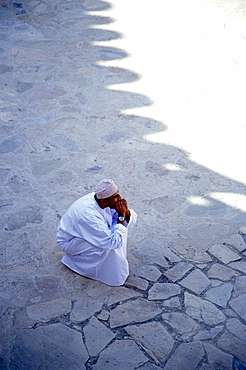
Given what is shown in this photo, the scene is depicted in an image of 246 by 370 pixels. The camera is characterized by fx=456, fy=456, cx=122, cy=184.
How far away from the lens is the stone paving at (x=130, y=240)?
12.3 ft

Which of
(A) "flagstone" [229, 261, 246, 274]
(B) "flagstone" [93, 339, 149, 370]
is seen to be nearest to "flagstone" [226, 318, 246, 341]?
(A) "flagstone" [229, 261, 246, 274]

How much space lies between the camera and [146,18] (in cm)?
1025

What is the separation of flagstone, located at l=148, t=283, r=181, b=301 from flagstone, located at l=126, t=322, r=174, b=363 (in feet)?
1.11

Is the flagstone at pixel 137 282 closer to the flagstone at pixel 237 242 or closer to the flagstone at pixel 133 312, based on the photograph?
the flagstone at pixel 133 312

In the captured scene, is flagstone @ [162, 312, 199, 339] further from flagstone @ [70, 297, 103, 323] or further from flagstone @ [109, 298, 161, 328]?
flagstone @ [70, 297, 103, 323]

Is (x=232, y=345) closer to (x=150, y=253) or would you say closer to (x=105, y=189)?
(x=150, y=253)

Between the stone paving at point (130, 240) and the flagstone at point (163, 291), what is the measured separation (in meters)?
0.01

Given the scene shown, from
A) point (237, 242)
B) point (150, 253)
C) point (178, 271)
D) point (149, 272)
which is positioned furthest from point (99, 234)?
point (237, 242)

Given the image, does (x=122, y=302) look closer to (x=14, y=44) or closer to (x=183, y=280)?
(x=183, y=280)

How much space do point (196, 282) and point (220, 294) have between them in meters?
0.27

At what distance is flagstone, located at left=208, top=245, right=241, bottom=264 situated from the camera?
473cm

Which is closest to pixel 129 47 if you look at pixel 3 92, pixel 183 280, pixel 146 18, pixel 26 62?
pixel 146 18

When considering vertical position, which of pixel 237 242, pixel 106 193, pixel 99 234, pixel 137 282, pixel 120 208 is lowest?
pixel 137 282

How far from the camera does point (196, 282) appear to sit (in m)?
4.45
